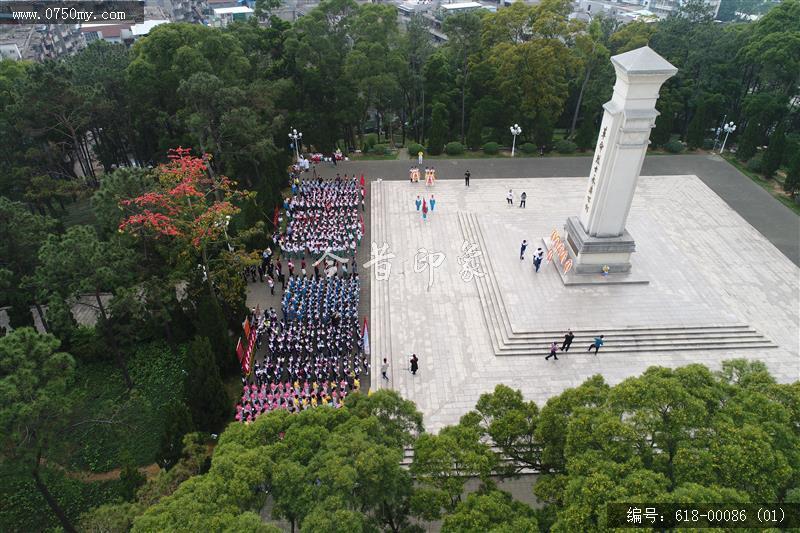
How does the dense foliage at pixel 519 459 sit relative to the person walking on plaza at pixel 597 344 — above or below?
above

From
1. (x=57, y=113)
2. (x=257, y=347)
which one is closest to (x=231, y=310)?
(x=257, y=347)

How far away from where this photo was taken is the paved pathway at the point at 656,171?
81.8 ft

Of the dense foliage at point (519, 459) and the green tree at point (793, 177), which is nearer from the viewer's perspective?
the dense foliage at point (519, 459)

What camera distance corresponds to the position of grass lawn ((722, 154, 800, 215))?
25391mm

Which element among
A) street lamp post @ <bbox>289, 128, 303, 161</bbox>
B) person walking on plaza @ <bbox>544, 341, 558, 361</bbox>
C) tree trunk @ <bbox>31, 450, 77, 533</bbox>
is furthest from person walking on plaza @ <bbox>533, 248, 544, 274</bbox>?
tree trunk @ <bbox>31, 450, 77, 533</bbox>

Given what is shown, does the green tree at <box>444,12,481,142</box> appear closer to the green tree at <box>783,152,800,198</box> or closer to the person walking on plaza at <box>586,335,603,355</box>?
the green tree at <box>783,152,800,198</box>

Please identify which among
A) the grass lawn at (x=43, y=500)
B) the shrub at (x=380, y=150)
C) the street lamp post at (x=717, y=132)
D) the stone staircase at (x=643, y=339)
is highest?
the street lamp post at (x=717, y=132)

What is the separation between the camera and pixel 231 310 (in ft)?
57.1

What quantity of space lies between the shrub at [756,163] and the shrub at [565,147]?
9433 millimetres

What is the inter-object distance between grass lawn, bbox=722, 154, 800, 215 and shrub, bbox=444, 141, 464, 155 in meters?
15.8

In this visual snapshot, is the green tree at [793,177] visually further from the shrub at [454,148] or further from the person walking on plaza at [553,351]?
→ the person walking on plaza at [553,351]

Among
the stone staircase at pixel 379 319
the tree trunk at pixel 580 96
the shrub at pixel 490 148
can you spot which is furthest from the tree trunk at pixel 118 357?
the tree trunk at pixel 580 96

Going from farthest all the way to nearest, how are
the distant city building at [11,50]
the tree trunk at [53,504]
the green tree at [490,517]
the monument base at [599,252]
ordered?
the distant city building at [11,50], the monument base at [599,252], the tree trunk at [53,504], the green tree at [490,517]

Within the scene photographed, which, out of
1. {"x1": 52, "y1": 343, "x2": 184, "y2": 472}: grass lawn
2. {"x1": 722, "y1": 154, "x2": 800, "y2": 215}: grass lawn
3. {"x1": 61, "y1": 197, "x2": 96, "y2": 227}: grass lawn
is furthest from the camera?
{"x1": 61, "y1": 197, "x2": 96, "y2": 227}: grass lawn
